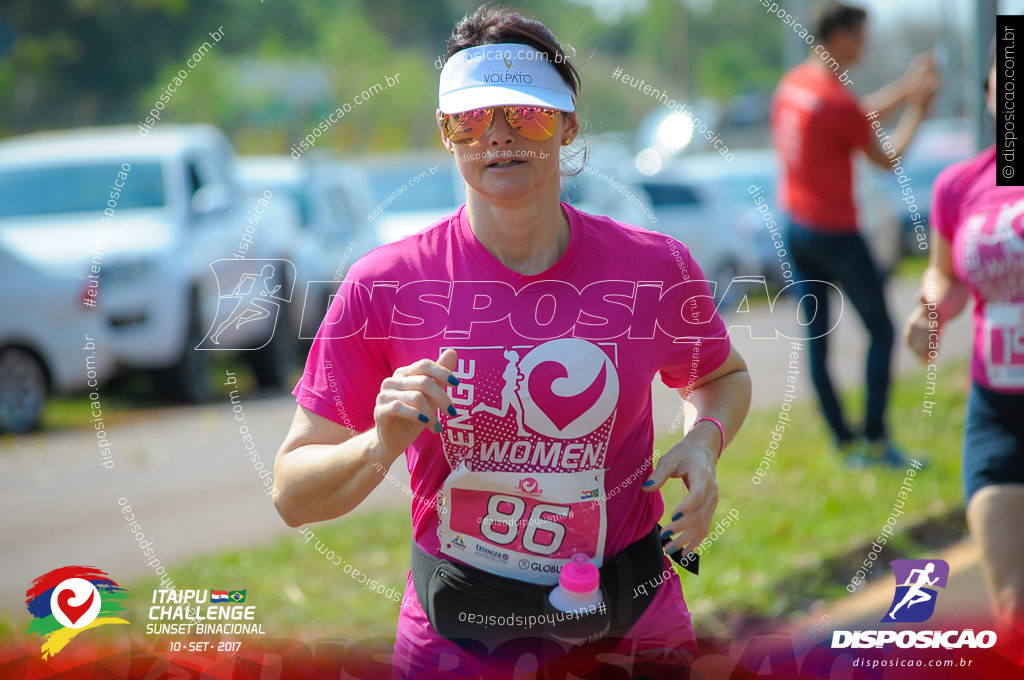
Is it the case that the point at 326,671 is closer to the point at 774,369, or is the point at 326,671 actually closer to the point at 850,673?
the point at 850,673

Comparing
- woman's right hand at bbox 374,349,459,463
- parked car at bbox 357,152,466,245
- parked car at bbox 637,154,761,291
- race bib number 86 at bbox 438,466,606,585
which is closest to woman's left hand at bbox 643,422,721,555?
race bib number 86 at bbox 438,466,606,585

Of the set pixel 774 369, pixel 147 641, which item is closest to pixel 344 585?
pixel 147 641

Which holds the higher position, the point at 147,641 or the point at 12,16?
the point at 12,16

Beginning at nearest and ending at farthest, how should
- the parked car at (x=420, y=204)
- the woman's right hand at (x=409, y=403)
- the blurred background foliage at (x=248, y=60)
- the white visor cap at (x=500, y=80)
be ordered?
the woman's right hand at (x=409, y=403) → the white visor cap at (x=500, y=80) → the parked car at (x=420, y=204) → the blurred background foliage at (x=248, y=60)

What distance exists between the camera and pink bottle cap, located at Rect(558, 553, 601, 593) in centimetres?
208

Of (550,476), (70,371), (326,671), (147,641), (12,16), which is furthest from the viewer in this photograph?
(12,16)

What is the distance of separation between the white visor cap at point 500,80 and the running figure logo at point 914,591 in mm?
1745

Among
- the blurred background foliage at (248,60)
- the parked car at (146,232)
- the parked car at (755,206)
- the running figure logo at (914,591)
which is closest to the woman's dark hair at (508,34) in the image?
the running figure logo at (914,591)

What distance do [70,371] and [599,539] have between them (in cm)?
649

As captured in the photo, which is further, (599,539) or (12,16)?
(12,16)

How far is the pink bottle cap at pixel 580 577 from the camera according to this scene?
2.08 metres

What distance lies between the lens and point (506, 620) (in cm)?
217

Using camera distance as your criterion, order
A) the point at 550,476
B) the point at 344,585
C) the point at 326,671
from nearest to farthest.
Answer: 1. the point at 550,476
2. the point at 326,671
3. the point at 344,585

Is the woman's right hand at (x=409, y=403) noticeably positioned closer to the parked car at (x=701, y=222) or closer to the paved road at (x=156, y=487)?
the paved road at (x=156, y=487)
